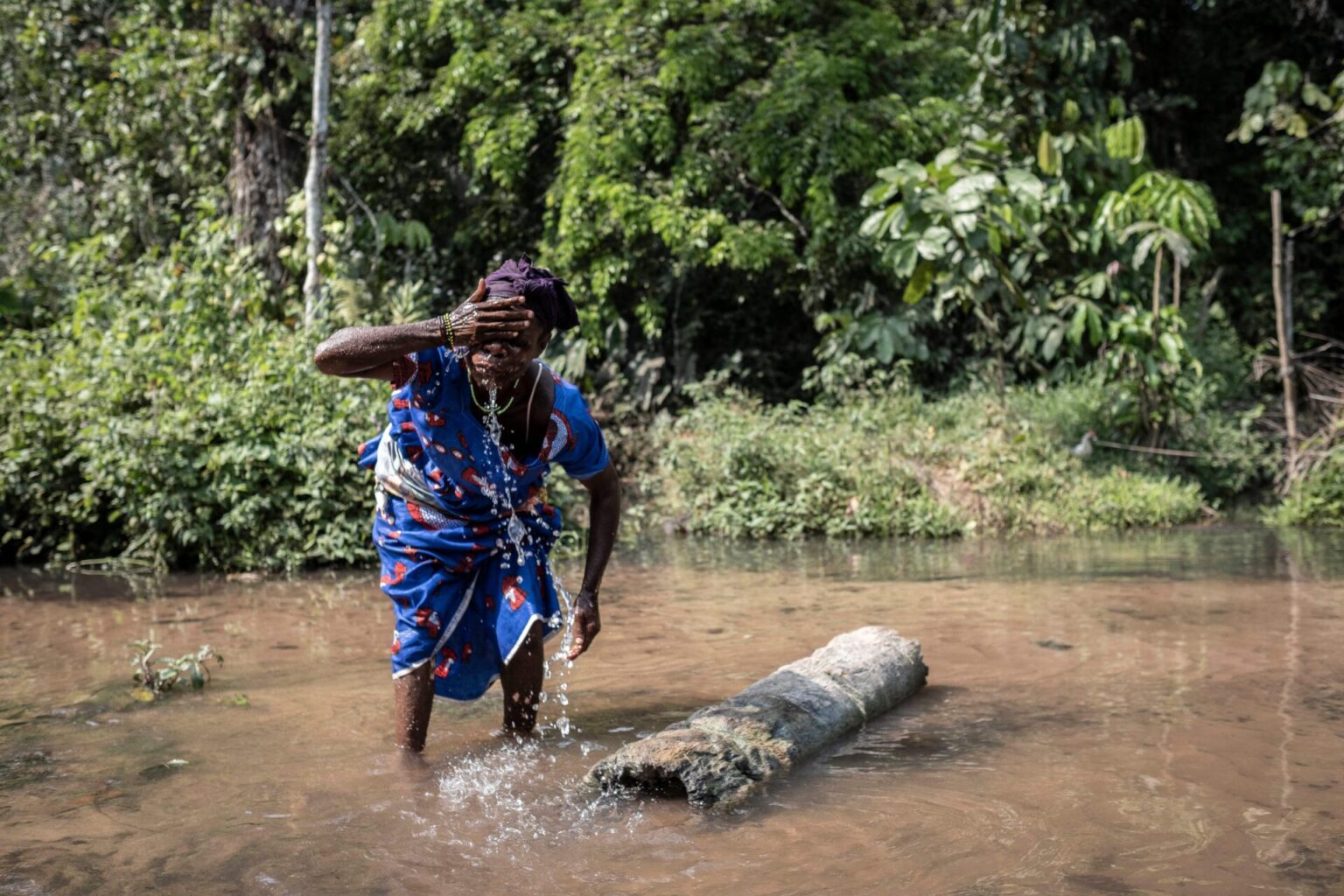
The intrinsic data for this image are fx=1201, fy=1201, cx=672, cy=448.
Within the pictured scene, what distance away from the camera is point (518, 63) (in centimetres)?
1347

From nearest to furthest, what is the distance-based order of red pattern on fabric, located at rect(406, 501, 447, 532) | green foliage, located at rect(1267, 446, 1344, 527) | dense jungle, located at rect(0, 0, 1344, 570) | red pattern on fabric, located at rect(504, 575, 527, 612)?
1. red pattern on fabric, located at rect(406, 501, 447, 532)
2. red pattern on fabric, located at rect(504, 575, 527, 612)
3. dense jungle, located at rect(0, 0, 1344, 570)
4. green foliage, located at rect(1267, 446, 1344, 527)

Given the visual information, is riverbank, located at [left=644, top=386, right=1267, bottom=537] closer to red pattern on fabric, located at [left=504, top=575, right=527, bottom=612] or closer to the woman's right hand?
red pattern on fabric, located at [left=504, top=575, right=527, bottom=612]

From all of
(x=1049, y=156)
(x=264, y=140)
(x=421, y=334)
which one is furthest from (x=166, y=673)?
(x=1049, y=156)

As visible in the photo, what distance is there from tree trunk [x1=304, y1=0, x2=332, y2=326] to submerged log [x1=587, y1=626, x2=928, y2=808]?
23.1ft

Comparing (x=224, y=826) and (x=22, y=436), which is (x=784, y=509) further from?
(x=224, y=826)

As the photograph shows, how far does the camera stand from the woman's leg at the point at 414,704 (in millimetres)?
3750

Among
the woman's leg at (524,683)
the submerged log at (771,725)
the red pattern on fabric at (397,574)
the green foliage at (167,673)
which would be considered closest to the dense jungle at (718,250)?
the green foliage at (167,673)

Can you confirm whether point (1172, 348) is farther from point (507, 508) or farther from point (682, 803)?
point (682, 803)

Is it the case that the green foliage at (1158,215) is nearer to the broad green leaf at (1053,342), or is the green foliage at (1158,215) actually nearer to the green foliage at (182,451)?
the broad green leaf at (1053,342)

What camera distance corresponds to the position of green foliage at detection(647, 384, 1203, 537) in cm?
968

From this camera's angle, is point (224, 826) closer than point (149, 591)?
Yes

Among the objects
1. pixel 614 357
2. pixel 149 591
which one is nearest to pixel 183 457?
pixel 149 591

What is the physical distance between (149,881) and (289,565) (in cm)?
508

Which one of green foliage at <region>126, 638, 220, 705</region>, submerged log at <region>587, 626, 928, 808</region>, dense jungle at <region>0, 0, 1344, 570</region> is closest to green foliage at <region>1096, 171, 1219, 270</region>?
dense jungle at <region>0, 0, 1344, 570</region>
